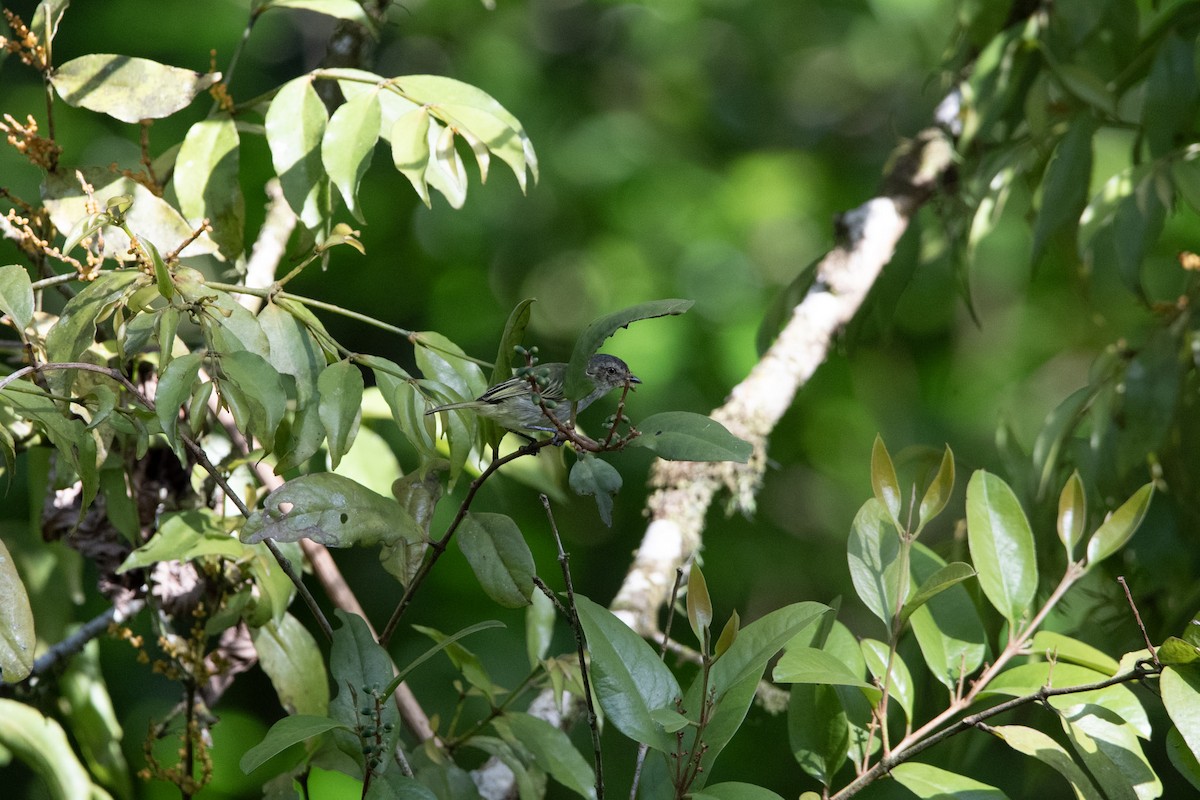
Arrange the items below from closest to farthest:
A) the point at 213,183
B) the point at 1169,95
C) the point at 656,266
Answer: the point at 213,183 < the point at 1169,95 < the point at 656,266

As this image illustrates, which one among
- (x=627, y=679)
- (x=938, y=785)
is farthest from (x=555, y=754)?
(x=938, y=785)

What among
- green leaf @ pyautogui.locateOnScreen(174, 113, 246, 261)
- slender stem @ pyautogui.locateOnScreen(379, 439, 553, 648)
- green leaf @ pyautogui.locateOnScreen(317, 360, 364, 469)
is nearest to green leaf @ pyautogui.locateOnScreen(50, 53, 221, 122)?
green leaf @ pyautogui.locateOnScreen(174, 113, 246, 261)

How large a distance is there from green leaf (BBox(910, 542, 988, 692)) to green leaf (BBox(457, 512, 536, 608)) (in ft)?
0.94

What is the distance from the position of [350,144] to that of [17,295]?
10.4 inches

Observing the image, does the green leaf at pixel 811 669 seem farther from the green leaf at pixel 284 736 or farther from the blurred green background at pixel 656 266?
the blurred green background at pixel 656 266

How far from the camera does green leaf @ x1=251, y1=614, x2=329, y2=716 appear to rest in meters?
A: 0.88

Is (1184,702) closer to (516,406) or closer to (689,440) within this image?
(689,440)

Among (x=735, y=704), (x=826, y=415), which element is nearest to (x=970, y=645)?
(x=735, y=704)

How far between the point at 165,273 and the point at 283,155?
0.24 m

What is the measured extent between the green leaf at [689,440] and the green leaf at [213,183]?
18.1 inches

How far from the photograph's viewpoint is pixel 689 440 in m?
0.60

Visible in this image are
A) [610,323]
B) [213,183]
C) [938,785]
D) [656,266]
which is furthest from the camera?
[656,266]

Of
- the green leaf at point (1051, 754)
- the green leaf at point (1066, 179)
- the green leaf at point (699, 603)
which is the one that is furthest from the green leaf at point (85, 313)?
the green leaf at point (1066, 179)

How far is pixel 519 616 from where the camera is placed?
283 centimetres
